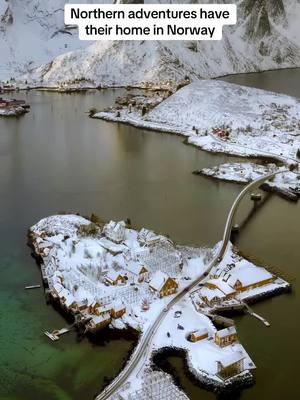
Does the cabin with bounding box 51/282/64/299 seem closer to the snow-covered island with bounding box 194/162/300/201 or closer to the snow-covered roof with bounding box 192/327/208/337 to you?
the snow-covered roof with bounding box 192/327/208/337

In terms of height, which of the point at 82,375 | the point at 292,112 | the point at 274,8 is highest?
the point at 274,8

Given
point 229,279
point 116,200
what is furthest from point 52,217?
point 229,279

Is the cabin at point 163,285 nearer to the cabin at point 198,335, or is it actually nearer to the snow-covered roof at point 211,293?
the snow-covered roof at point 211,293

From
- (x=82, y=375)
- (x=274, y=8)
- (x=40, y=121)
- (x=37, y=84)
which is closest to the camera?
(x=82, y=375)

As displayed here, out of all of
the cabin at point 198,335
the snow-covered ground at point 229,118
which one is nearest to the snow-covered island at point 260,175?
the snow-covered ground at point 229,118

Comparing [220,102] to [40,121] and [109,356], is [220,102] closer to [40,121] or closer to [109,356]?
[40,121]

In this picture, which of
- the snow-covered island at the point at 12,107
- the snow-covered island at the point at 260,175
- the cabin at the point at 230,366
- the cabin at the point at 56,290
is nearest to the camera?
the cabin at the point at 230,366
